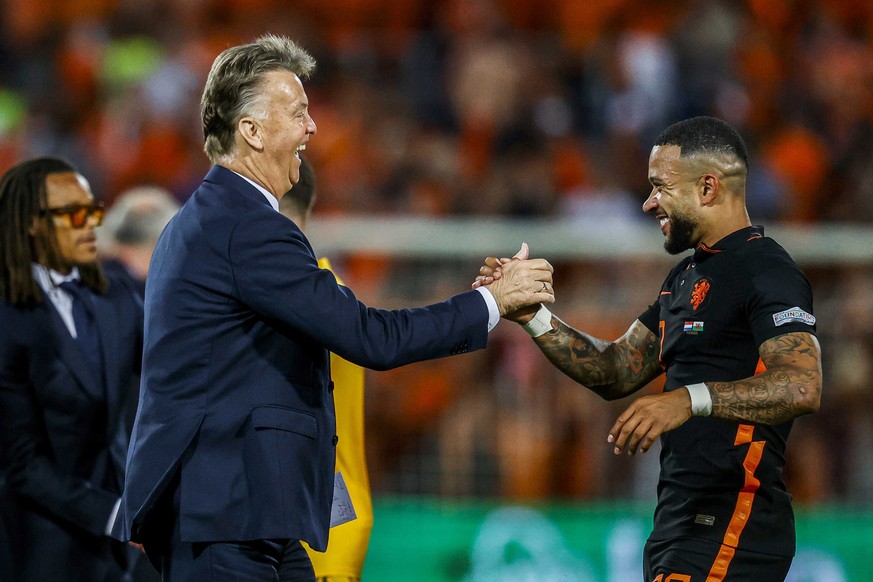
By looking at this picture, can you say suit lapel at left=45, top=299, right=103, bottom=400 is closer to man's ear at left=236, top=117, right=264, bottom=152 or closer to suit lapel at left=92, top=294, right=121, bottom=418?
suit lapel at left=92, top=294, right=121, bottom=418

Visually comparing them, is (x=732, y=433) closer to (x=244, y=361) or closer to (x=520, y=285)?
(x=520, y=285)

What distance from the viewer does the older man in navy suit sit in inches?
135

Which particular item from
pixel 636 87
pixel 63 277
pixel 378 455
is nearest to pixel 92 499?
pixel 63 277

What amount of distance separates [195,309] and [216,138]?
Answer: 1.83 feet

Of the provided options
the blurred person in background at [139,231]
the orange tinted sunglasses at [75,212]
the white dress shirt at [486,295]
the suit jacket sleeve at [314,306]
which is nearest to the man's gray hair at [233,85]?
the white dress shirt at [486,295]

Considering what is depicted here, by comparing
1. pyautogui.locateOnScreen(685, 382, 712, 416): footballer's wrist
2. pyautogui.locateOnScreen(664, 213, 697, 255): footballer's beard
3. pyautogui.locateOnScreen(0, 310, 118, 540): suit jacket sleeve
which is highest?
pyautogui.locateOnScreen(664, 213, 697, 255): footballer's beard

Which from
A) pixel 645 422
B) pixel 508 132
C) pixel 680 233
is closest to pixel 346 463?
pixel 645 422

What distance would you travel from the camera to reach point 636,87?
10133 millimetres

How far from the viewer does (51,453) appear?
15.3ft

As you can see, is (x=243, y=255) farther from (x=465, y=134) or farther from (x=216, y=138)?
(x=465, y=134)

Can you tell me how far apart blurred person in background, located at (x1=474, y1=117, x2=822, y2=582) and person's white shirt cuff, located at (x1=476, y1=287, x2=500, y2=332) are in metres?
0.23

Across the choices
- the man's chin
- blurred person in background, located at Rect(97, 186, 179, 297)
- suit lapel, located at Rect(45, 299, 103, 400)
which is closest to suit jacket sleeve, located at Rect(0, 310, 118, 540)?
suit lapel, located at Rect(45, 299, 103, 400)

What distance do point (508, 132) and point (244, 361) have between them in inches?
252

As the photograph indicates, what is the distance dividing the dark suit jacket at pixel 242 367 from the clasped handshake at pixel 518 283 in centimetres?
41
